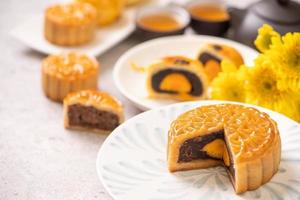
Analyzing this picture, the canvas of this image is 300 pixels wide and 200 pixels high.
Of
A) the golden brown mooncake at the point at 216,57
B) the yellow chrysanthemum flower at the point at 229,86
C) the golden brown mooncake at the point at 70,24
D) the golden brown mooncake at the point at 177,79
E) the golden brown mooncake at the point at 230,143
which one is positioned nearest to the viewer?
the golden brown mooncake at the point at 230,143

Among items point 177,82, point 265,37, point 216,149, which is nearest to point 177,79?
point 177,82

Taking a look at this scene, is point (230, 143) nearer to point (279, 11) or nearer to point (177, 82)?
point (177, 82)

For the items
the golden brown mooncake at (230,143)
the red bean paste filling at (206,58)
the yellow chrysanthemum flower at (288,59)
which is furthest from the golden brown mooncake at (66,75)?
the yellow chrysanthemum flower at (288,59)

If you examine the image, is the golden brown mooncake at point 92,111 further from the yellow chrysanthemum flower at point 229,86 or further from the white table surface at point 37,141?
the yellow chrysanthemum flower at point 229,86

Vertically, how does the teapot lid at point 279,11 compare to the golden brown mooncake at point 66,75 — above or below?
above

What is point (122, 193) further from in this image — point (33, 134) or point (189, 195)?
point (33, 134)

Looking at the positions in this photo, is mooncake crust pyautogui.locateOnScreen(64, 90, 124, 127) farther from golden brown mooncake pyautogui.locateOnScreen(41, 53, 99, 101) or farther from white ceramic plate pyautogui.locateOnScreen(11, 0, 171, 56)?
white ceramic plate pyautogui.locateOnScreen(11, 0, 171, 56)
